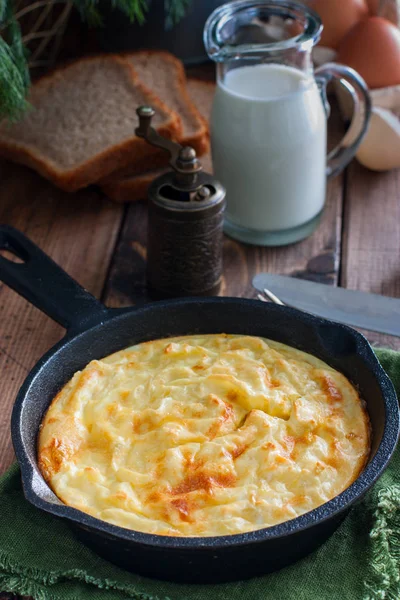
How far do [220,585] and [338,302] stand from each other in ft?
3.74

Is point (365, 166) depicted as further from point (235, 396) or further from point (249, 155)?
point (235, 396)

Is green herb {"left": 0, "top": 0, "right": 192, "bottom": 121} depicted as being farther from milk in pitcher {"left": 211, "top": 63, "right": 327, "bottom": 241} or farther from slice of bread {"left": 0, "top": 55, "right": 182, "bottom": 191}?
milk in pitcher {"left": 211, "top": 63, "right": 327, "bottom": 241}

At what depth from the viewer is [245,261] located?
125 inches

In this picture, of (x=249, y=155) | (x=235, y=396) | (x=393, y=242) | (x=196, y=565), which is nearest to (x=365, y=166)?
(x=393, y=242)

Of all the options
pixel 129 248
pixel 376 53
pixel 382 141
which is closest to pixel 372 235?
pixel 382 141

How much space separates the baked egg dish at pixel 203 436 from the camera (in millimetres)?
1895

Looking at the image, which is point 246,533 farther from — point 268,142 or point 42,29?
point 42,29

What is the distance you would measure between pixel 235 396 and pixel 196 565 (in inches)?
21.5

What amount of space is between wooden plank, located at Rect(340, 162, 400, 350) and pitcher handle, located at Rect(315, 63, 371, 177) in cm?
21

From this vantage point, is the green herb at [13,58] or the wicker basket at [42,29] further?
the wicker basket at [42,29]

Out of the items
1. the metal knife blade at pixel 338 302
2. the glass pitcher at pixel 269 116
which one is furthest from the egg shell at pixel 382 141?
the metal knife blade at pixel 338 302

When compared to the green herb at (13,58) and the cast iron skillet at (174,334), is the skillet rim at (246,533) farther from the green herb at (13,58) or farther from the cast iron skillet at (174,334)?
the green herb at (13,58)

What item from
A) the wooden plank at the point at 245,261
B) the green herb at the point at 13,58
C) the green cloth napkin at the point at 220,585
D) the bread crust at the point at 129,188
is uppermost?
the green herb at the point at 13,58

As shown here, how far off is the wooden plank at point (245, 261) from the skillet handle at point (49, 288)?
0.47 m
